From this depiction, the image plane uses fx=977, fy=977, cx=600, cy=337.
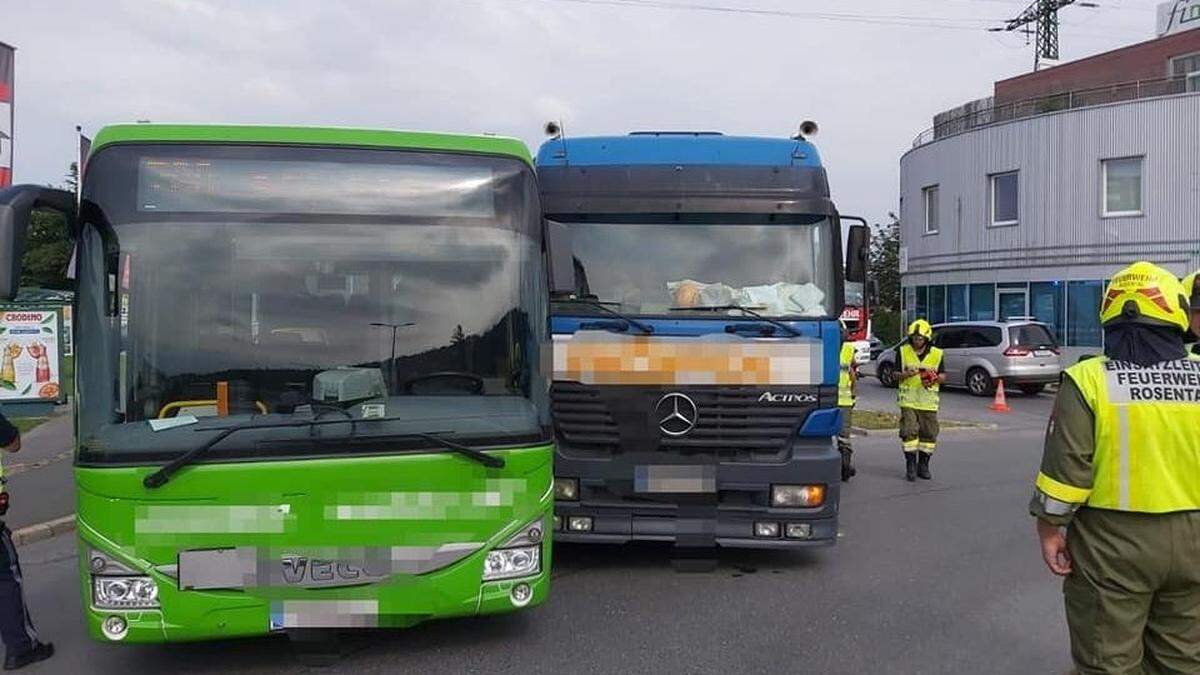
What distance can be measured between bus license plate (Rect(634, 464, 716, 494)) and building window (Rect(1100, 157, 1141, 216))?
24386 millimetres

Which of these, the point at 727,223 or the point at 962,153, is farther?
the point at 962,153

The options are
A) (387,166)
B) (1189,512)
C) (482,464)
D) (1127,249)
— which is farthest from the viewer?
(1127,249)

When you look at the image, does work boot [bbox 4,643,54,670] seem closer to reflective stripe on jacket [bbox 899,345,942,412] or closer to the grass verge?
reflective stripe on jacket [bbox 899,345,942,412]

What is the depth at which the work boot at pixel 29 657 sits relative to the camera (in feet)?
16.6

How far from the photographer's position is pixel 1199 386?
10.8 feet

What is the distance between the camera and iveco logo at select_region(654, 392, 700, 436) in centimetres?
628

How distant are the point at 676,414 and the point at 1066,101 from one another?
85.7 feet

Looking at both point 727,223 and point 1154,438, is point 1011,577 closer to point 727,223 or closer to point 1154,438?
point 727,223

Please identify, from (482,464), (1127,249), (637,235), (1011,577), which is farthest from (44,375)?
(1127,249)

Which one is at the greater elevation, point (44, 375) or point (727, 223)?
point (727, 223)

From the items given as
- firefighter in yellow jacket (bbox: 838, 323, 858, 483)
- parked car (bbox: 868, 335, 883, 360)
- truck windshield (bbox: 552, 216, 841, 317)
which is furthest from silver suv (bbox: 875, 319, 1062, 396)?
truck windshield (bbox: 552, 216, 841, 317)

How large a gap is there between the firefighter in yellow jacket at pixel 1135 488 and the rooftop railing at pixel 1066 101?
88.0 ft

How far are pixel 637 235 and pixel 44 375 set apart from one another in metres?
12.2

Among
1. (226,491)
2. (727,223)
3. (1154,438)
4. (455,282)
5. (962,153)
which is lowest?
(226,491)
